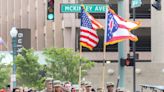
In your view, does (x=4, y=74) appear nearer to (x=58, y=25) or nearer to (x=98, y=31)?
(x=98, y=31)

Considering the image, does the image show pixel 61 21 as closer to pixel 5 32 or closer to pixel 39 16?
pixel 39 16

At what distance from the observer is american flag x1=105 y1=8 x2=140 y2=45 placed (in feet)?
57.9

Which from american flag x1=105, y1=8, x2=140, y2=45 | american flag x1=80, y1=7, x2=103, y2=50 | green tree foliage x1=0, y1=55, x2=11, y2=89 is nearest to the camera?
american flag x1=105, y1=8, x2=140, y2=45

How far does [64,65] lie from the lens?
3834cm

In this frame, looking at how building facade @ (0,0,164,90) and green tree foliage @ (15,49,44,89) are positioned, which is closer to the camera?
green tree foliage @ (15,49,44,89)

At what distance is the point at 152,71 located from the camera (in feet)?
135

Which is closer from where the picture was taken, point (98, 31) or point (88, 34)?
point (88, 34)

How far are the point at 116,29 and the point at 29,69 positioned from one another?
69.1 ft

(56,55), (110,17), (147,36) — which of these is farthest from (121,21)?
(147,36)

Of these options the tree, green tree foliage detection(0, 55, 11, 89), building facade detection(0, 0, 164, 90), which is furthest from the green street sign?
green tree foliage detection(0, 55, 11, 89)

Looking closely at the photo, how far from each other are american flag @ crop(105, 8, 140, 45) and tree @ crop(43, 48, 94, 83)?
19667mm

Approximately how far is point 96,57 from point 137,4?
2894 centimetres

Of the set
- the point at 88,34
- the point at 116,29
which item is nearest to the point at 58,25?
the point at 88,34

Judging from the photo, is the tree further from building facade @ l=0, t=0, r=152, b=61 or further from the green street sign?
the green street sign
